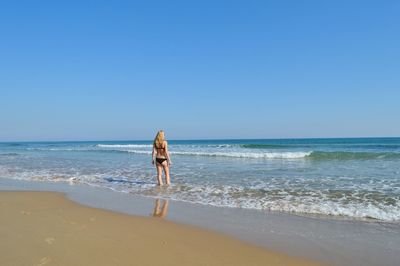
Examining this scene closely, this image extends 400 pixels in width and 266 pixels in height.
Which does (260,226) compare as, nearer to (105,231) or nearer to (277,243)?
(277,243)

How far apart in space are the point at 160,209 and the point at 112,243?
2.45 m

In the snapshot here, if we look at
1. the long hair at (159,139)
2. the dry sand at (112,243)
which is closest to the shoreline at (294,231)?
the dry sand at (112,243)

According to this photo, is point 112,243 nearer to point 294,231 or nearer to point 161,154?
point 294,231

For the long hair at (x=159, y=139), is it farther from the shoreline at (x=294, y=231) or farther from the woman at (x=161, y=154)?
the shoreline at (x=294, y=231)

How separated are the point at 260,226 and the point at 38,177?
9.76 meters

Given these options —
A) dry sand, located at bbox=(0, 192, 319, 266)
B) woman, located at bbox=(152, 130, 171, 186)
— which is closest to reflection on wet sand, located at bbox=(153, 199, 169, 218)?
dry sand, located at bbox=(0, 192, 319, 266)

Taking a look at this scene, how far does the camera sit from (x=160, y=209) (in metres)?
6.48

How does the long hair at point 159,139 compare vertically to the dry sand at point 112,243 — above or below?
above

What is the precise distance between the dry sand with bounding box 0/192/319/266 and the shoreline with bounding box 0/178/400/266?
0.99ft

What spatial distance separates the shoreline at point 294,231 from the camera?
12.6 feet

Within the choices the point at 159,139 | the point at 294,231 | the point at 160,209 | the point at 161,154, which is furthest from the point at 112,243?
the point at 159,139

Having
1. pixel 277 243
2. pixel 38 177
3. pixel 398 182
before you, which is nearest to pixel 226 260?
pixel 277 243

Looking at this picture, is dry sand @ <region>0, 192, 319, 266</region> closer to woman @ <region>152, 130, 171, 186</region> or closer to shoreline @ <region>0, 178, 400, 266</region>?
shoreline @ <region>0, 178, 400, 266</region>

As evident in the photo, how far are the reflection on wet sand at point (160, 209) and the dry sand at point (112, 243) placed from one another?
35cm
